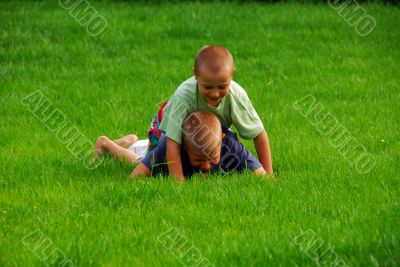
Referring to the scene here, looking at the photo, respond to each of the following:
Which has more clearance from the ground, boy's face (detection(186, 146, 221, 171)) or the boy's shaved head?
the boy's shaved head

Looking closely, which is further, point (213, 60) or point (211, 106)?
point (211, 106)

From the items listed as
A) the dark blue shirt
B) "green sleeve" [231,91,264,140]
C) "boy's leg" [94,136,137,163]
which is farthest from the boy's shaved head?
"boy's leg" [94,136,137,163]

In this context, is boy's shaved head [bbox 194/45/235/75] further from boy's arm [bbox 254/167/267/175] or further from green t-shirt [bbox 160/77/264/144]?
boy's arm [bbox 254/167/267/175]

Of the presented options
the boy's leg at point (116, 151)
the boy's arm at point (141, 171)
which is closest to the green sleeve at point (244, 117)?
the boy's arm at point (141, 171)

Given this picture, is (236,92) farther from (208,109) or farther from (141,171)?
(141,171)

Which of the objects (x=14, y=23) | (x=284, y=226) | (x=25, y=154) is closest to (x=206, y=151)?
(x=284, y=226)

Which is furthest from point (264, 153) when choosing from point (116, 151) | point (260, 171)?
point (116, 151)

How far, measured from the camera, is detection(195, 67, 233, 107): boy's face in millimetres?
5891

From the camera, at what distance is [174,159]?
625 cm

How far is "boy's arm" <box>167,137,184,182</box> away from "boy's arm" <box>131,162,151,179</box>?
0.27 meters

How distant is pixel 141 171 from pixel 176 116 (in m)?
0.57

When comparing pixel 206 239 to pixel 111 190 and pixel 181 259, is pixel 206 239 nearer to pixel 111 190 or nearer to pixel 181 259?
pixel 181 259

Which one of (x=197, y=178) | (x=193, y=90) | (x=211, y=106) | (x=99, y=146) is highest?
(x=193, y=90)

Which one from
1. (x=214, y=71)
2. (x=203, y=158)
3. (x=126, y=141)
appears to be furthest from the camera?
(x=126, y=141)
